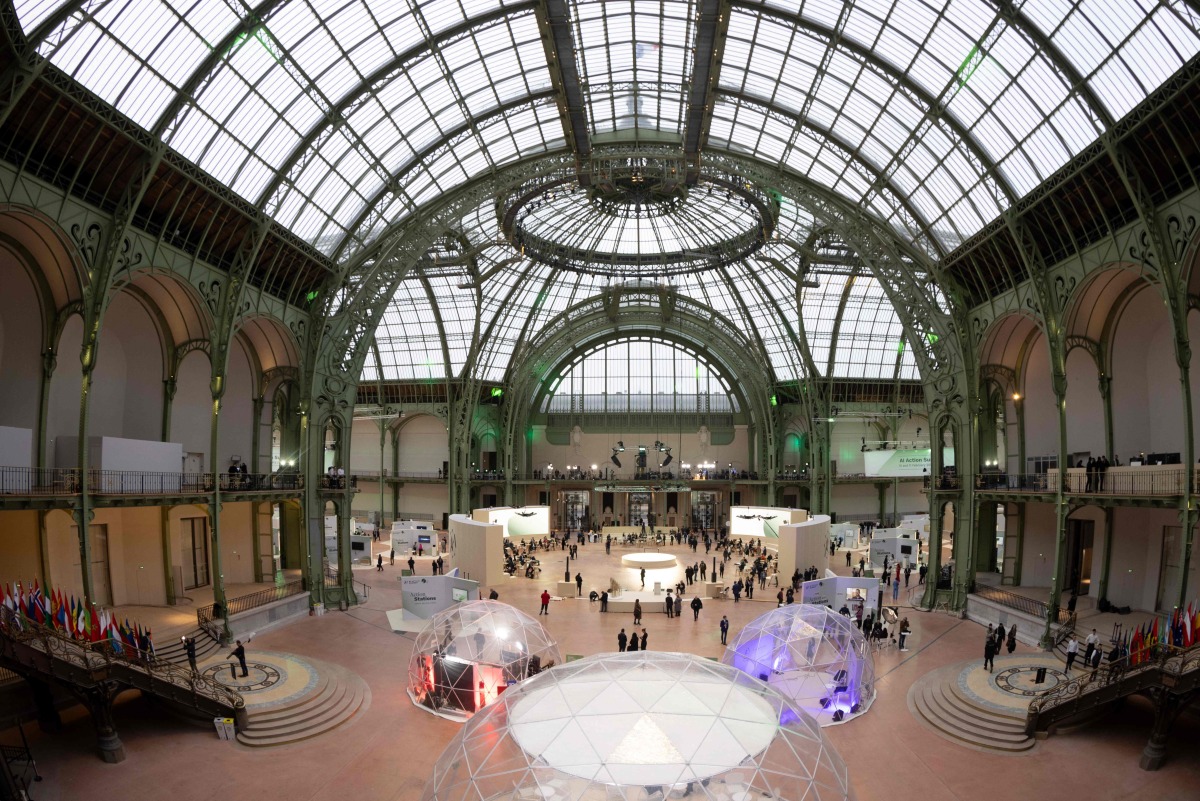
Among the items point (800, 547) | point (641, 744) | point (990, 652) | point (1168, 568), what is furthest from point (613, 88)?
point (641, 744)

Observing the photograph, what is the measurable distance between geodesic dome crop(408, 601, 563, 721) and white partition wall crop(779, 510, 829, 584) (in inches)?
726

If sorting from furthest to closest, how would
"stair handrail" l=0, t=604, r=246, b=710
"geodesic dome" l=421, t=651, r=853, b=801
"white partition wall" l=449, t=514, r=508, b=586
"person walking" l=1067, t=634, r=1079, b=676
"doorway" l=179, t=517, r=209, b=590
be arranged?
1. "white partition wall" l=449, t=514, r=508, b=586
2. "doorway" l=179, t=517, r=209, b=590
3. "person walking" l=1067, t=634, r=1079, b=676
4. "stair handrail" l=0, t=604, r=246, b=710
5. "geodesic dome" l=421, t=651, r=853, b=801

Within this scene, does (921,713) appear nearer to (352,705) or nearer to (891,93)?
(352,705)

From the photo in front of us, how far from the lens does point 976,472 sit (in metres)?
30.4

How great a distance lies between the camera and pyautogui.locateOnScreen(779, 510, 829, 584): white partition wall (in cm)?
3625

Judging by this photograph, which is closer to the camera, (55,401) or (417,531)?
(55,401)

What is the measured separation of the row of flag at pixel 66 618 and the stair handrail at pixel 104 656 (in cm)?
10

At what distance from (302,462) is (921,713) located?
25.5 meters

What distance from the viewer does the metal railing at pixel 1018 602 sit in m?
24.9

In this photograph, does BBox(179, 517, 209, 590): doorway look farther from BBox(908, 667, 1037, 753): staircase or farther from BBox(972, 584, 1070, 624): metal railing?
BBox(972, 584, 1070, 624): metal railing

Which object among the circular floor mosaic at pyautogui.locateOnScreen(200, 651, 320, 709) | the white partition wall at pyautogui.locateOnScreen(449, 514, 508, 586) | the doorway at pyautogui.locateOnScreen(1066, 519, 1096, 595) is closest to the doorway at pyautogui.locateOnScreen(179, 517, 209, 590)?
the circular floor mosaic at pyautogui.locateOnScreen(200, 651, 320, 709)

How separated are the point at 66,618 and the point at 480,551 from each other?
64.2 ft

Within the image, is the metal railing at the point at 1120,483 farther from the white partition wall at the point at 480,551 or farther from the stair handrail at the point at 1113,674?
the white partition wall at the point at 480,551

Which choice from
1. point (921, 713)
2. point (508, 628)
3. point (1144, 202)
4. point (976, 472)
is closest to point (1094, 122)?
point (1144, 202)
